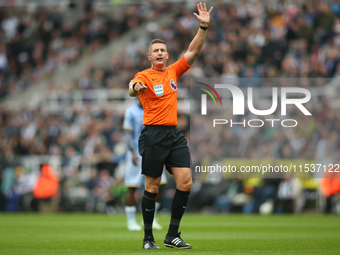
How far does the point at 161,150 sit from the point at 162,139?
13 cm

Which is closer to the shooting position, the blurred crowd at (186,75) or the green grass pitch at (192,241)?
the green grass pitch at (192,241)

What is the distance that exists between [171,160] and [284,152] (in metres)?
9.86

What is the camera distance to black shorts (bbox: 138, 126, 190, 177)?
6.70m

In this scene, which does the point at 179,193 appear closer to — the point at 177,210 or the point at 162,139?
the point at 177,210

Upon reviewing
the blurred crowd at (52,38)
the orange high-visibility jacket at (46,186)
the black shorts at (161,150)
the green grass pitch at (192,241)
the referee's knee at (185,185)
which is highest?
the blurred crowd at (52,38)

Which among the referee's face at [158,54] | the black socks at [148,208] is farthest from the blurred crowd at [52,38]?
the black socks at [148,208]

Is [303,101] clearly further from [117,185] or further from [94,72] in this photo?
[94,72]

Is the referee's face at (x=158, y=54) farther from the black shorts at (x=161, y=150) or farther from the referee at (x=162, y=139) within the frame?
the black shorts at (x=161, y=150)

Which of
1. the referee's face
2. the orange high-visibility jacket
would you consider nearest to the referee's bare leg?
the referee's face

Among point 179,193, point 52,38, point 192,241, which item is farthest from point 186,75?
point 179,193

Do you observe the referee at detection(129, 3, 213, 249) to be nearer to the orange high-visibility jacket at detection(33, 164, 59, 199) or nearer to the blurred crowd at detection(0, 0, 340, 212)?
the blurred crowd at detection(0, 0, 340, 212)

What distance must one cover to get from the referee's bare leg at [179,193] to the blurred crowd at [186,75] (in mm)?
8977

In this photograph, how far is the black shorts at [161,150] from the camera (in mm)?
6703

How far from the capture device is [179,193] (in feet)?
22.3
